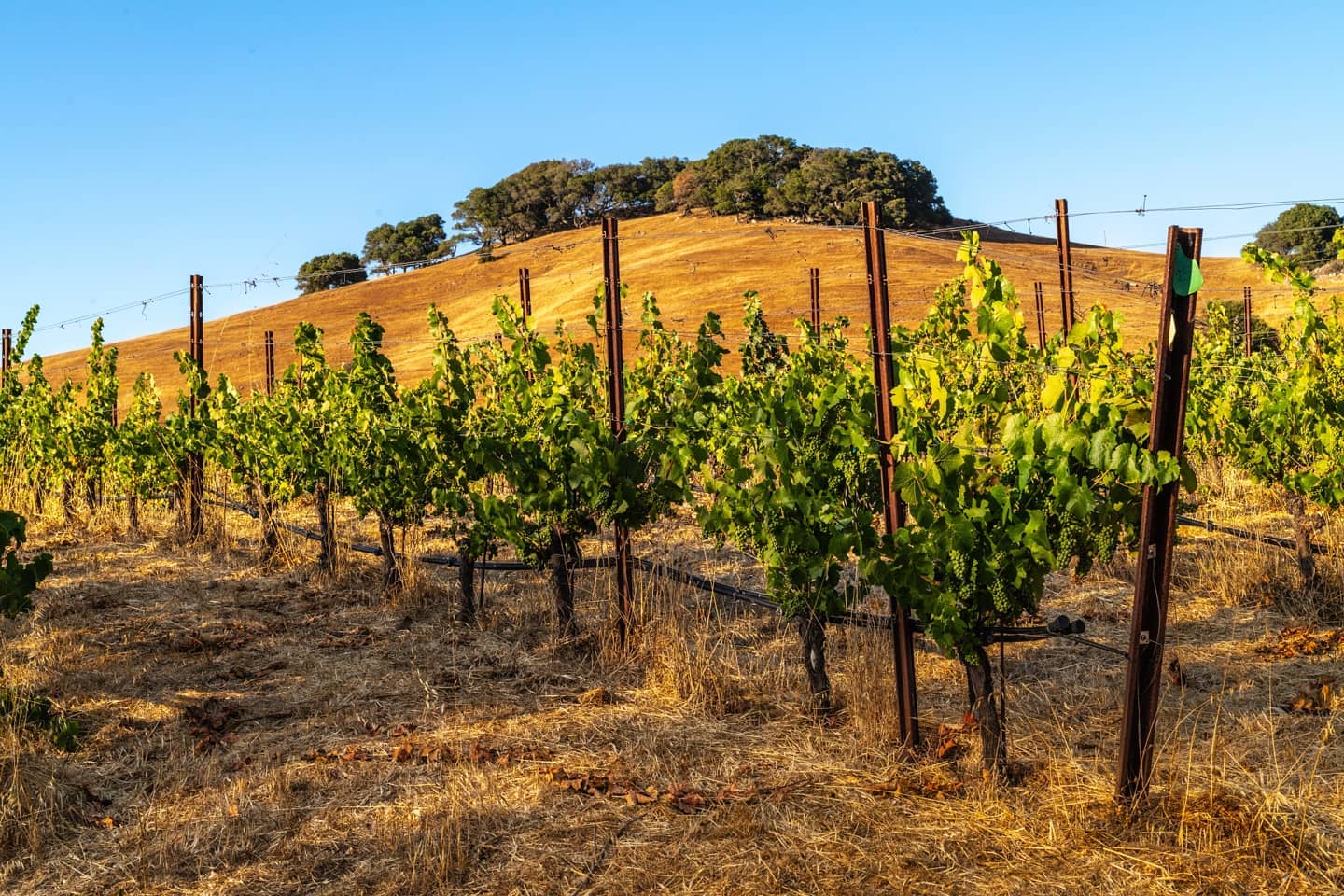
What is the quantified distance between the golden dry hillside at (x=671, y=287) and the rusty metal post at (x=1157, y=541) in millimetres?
22041

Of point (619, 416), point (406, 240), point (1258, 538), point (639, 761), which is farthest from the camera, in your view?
point (406, 240)

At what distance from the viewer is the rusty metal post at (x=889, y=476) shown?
459 cm

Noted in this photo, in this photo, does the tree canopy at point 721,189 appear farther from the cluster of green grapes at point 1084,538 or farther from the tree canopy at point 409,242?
the cluster of green grapes at point 1084,538

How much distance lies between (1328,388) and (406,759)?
588 centimetres

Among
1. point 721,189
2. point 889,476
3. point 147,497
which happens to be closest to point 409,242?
point 721,189

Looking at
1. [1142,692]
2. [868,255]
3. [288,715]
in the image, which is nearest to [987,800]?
[1142,692]

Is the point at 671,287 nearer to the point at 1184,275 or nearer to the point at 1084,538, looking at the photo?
the point at 1084,538

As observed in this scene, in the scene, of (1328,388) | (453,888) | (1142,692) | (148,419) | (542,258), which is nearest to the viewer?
(453,888)

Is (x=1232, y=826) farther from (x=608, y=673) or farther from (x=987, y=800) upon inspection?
(x=608, y=673)

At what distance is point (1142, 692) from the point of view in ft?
13.0

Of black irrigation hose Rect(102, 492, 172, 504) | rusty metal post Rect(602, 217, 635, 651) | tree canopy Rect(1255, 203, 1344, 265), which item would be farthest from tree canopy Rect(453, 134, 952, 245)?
rusty metal post Rect(602, 217, 635, 651)

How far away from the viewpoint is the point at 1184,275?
12.3ft

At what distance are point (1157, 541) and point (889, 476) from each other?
1.09 m

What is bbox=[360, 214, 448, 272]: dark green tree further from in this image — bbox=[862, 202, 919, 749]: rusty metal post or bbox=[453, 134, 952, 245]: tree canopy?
bbox=[862, 202, 919, 749]: rusty metal post
